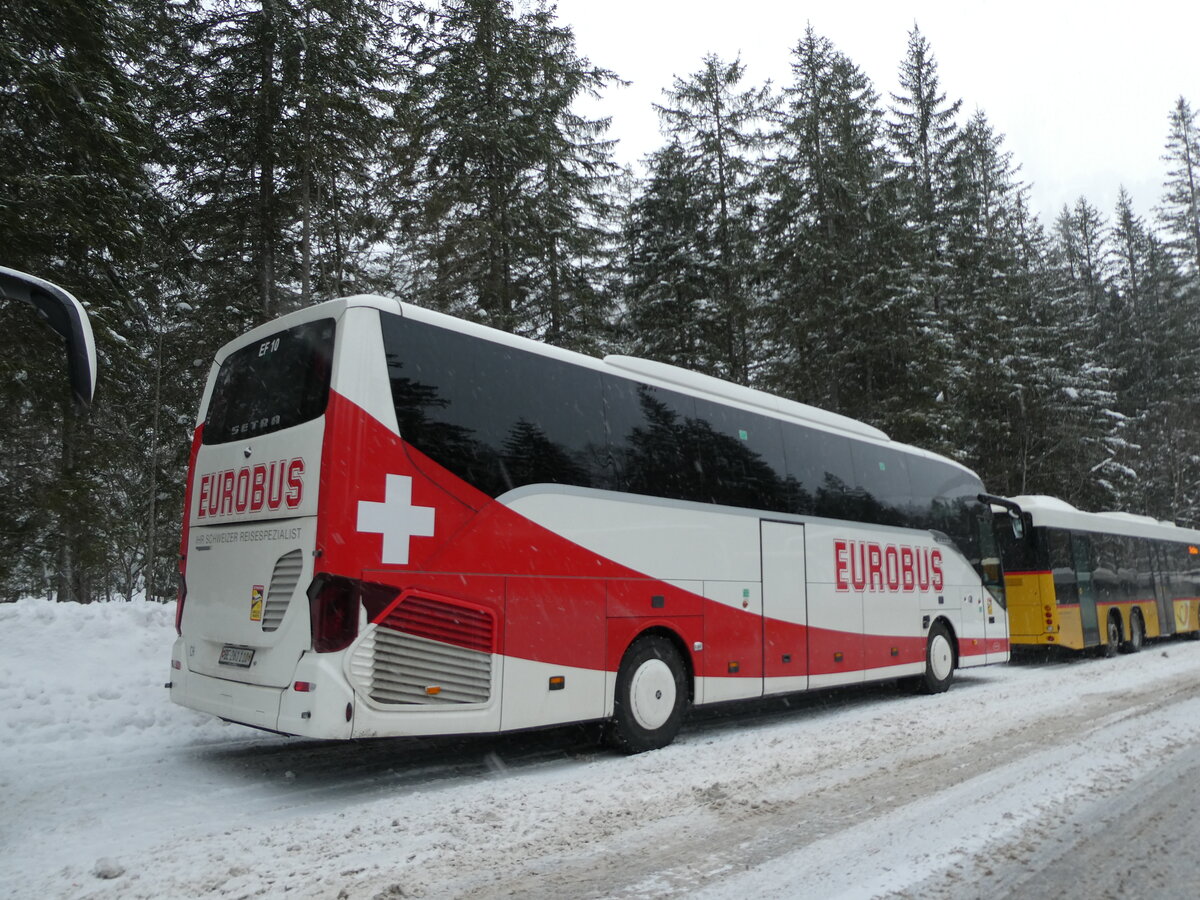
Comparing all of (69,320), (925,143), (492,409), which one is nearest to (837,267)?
(925,143)

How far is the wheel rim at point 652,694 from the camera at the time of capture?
291 inches

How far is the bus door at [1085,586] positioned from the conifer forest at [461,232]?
6.16 metres

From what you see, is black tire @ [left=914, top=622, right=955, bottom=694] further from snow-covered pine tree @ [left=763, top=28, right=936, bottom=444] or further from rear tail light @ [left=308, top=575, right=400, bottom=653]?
snow-covered pine tree @ [left=763, top=28, right=936, bottom=444]

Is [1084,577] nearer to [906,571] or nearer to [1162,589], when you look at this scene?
[1162,589]

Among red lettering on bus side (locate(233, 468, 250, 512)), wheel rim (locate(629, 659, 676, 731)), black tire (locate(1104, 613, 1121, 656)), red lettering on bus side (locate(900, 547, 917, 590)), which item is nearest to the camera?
red lettering on bus side (locate(233, 468, 250, 512))

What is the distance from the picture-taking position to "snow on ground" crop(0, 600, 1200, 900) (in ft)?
13.5

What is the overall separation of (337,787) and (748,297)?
20.2 meters

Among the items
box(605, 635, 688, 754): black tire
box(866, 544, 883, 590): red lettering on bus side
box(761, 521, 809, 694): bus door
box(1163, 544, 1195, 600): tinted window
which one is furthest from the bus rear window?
box(1163, 544, 1195, 600): tinted window

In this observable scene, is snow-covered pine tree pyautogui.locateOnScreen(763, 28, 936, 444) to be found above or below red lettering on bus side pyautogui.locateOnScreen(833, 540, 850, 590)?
above

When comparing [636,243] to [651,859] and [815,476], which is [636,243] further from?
[651,859]

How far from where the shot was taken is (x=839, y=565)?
33.7 ft

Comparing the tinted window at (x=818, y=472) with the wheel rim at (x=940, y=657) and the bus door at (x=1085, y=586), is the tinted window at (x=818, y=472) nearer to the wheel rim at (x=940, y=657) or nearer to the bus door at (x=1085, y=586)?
the wheel rim at (x=940, y=657)

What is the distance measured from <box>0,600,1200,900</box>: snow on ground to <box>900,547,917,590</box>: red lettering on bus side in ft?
→ 6.56

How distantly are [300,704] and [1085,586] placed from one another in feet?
53.6
